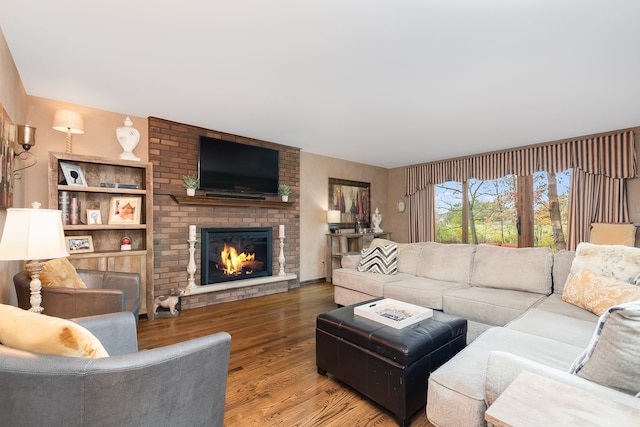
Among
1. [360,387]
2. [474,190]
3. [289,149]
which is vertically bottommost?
[360,387]

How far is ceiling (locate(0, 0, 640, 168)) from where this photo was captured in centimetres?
173

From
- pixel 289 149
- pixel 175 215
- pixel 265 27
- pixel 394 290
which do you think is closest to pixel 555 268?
pixel 394 290

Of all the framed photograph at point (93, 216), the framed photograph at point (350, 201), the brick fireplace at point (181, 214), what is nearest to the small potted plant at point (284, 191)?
the brick fireplace at point (181, 214)

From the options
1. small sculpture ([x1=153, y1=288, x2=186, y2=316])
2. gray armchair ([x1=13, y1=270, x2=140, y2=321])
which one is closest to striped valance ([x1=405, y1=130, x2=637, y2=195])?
small sculpture ([x1=153, y1=288, x2=186, y2=316])

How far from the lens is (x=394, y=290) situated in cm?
308

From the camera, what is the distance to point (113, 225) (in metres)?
3.19

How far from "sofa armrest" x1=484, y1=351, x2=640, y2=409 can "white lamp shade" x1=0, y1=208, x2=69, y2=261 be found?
2.14 m

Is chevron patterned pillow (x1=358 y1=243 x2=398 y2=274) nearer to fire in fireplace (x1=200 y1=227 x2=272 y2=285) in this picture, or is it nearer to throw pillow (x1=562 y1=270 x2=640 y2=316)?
fire in fireplace (x1=200 y1=227 x2=272 y2=285)

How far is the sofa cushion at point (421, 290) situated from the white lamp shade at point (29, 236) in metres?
2.68

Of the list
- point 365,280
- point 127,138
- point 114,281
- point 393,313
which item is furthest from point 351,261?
point 127,138

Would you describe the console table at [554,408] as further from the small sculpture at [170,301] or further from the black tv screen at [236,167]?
the black tv screen at [236,167]

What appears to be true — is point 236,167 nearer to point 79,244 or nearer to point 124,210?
point 124,210

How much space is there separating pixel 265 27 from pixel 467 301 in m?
2.61

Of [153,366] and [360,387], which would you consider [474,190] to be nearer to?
[360,387]
